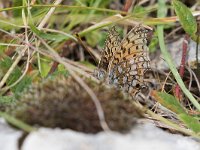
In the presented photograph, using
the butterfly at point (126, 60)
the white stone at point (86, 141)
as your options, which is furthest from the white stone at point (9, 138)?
the butterfly at point (126, 60)

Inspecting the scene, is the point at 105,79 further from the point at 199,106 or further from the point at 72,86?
the point at 72,86

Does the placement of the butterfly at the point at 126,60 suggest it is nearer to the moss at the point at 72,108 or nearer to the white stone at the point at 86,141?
the moss at the point at 72,108

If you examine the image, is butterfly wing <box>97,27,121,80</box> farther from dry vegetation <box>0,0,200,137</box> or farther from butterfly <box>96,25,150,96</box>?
dry vegetation <box>0,0,200,137</box>

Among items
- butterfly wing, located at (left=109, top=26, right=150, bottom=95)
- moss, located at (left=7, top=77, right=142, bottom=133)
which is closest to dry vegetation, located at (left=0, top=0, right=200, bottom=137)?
moss, located at (left=7, top=77, right=142, bottom=133)

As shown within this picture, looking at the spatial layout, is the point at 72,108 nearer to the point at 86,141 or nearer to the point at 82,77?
the point at 86,141

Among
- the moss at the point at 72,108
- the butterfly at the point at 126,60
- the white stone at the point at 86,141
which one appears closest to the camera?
the white stone at the point at 86,141
